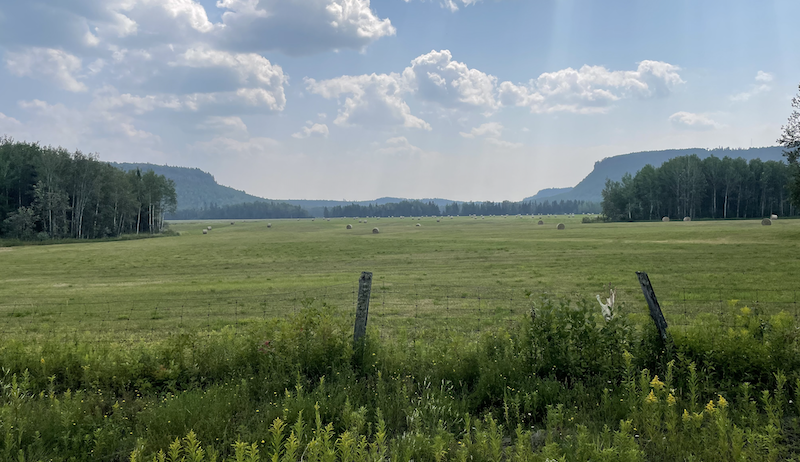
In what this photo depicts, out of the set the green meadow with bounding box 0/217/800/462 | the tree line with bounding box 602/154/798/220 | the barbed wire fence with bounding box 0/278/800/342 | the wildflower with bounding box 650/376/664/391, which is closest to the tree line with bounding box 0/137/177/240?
the barbed wire fence with bounding box 0/278/800/342

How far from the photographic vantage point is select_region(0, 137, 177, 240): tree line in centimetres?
6731

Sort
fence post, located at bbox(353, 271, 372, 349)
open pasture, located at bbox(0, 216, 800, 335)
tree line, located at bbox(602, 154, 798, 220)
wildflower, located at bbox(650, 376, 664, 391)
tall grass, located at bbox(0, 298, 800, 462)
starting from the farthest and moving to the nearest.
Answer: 1. tree line, located at bbox(602, 154, 798, 220)
2. open pasture, located at bbox(0, 216, 800, 335)
3. fence post, located at bbox(353, 271, 372, 349)
4. wildflower, located at bbox(650, 376, 664, 391)
5. tall grass, located at bbox(0, 298, 800, 462)

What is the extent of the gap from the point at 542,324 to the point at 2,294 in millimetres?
24773

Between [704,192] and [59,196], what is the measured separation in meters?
146

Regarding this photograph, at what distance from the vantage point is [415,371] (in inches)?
294

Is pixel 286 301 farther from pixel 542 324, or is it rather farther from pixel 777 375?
pixel 777 375

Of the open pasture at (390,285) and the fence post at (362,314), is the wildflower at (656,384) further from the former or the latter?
the fence post at (362,314)

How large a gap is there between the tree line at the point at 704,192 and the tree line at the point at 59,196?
121427 millimetres

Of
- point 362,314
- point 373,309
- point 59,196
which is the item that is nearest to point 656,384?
point 362,314

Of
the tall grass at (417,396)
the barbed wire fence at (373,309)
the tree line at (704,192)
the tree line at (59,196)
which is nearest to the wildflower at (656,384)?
the tall grass at (417,396)

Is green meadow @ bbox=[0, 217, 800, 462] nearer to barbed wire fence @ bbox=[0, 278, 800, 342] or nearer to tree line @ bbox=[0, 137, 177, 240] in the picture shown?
barbed wire fence @ bbox=[0, 278, 800, 342]

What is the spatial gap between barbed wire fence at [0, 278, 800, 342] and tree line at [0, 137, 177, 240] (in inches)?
2432

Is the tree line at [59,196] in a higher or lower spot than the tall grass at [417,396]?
higher

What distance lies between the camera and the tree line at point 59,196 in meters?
67.3
